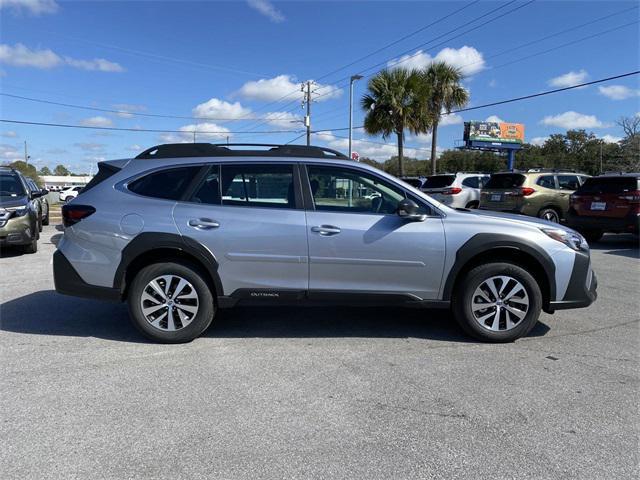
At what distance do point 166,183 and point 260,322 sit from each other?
173cm

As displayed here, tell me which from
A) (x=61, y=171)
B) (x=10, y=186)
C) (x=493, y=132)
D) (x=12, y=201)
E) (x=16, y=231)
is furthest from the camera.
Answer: (x=61, y=171)

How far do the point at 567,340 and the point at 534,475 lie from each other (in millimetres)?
2456

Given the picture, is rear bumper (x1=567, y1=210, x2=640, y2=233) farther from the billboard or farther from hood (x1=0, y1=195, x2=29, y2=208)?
the billboard

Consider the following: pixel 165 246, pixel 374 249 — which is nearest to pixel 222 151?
pixel 165 246

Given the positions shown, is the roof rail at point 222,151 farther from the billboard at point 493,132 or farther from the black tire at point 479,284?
the billboard at point 493,132

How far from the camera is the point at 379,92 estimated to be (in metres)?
26.0

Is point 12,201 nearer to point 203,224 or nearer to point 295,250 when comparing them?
point 203,224

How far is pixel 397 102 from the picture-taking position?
25719 millimetres

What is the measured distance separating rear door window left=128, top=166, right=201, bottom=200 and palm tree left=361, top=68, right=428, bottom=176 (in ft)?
73.6

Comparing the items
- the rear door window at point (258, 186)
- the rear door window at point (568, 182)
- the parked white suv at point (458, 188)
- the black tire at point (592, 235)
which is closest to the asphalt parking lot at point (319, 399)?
the rear door window at point (258, 186)

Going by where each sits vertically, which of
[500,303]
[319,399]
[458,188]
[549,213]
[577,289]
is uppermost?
[458,188]

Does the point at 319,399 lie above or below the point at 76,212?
below

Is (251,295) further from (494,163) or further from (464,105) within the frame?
(494,163)

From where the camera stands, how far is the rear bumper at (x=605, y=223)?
10.4m
